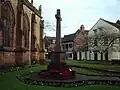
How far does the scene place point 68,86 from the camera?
12.6 m

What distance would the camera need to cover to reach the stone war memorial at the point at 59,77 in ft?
43.9

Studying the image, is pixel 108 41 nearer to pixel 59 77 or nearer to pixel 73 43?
pixel 73 43

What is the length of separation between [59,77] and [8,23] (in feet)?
46.2

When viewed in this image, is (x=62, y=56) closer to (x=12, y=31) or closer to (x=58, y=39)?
(x=58, y=39)

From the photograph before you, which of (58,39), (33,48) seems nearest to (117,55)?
(33,48)

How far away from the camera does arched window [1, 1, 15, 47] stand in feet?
83.8

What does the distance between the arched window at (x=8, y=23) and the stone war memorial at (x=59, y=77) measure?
9.07 metres

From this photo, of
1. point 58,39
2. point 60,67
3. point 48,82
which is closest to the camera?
point 48,82

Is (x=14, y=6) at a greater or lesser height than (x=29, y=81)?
greater

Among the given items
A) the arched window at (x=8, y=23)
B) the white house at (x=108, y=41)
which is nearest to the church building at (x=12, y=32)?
the arched window at (x=8, y=23)

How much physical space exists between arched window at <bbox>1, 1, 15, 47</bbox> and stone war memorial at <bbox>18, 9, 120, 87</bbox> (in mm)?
9069

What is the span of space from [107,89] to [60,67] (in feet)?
19.8

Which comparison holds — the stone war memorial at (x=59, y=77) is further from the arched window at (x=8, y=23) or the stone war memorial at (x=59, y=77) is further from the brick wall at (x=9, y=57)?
the arched window at (x=8, y=23)

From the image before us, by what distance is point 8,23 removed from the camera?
26.4 m
